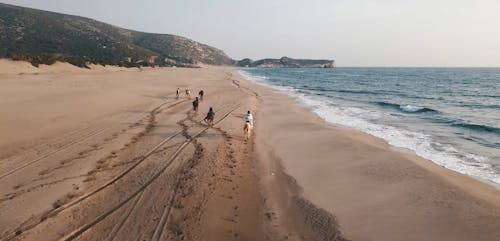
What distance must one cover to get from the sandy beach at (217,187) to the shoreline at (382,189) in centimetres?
3

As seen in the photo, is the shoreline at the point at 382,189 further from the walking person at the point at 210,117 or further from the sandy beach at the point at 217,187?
the walking person at the point at 210,117

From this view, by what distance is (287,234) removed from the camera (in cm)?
642

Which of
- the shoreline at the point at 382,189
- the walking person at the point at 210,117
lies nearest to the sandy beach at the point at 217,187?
the shoreline at the point at 382,189

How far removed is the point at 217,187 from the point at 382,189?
4398mm

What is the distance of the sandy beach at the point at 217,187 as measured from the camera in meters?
6.40

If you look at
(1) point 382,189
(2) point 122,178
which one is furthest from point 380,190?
(2) point 122,178

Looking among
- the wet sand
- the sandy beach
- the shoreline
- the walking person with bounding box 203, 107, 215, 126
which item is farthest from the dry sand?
the shoreline

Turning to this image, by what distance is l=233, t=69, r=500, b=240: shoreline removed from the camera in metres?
6.63

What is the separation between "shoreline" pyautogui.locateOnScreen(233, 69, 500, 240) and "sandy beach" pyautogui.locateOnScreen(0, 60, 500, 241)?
1.4 inches

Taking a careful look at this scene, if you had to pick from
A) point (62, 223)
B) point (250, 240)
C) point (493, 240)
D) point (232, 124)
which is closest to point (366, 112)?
point (232, 124)

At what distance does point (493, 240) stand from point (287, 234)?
12.8 ft

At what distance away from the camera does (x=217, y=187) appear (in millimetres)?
8328

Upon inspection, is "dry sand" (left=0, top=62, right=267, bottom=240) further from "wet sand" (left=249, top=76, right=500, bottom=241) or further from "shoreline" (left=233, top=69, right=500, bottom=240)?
"shoreline" (left=233, top=69, right=500, bottom=240)

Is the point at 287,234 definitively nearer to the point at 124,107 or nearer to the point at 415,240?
the point at 415,240
